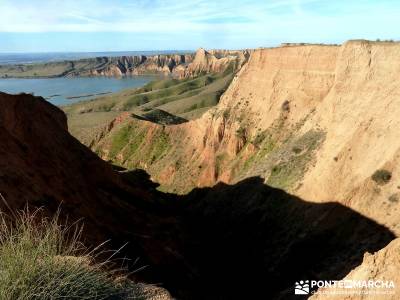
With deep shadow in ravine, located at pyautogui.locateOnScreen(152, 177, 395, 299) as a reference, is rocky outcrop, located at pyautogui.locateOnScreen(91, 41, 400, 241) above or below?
above

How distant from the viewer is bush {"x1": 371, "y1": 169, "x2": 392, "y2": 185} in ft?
71.7

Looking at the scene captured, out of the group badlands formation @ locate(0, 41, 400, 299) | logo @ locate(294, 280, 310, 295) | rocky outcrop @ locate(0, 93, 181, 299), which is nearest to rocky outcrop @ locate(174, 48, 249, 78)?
badlands formation @ locate(0, 41, 400, 299)

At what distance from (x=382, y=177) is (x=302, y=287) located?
750 centimetres

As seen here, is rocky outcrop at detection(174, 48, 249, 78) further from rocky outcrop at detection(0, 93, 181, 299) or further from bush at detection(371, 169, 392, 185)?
bush at detection(371, 169, 392, 185)

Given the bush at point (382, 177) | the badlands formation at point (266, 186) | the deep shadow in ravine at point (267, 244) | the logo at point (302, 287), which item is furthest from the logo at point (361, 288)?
the bush at point (382, 177)

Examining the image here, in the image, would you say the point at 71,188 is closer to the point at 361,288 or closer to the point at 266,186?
the point at 266,186

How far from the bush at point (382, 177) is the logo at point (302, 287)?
22.1 ft

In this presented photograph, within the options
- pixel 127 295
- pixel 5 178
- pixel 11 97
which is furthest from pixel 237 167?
pixel 127 295

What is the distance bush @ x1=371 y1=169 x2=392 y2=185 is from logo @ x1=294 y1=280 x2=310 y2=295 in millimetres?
6743

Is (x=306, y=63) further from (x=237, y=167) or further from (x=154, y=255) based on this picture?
(x=154, y=255)

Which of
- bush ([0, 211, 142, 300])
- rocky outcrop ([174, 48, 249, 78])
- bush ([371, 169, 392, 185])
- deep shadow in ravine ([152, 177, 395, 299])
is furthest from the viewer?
rocky outcrop ([174, 48, 249, 78])

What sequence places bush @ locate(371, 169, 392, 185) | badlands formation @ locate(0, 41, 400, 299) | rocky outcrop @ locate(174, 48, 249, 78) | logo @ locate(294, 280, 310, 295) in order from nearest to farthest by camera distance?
logo @ locate(294, 280, 310, 295)
badlands formation @ locate(0, 41, 400, 299)
bush @ locate(371, 169, 392, 185)
rocky outcrop @ locate(174, 48, 249, 78)

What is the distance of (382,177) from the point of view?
72.0 feet

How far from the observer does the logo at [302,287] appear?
18.3 meters
